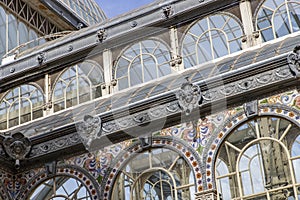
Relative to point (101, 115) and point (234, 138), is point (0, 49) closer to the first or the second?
point (101, 115)

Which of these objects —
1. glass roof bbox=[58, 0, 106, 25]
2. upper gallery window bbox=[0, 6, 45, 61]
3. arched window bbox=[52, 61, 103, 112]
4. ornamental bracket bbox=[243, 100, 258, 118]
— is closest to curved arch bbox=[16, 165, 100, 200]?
arched window bbox=[52, 61, 103, 112]

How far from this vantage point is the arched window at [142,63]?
80.5ft

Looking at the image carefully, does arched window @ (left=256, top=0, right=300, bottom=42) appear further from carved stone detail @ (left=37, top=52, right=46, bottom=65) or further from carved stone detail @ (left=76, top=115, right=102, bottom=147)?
carved stone detail @ (left=37, top=52, right=46, bottom=65)

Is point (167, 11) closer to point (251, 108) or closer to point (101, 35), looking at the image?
point (101, 35)

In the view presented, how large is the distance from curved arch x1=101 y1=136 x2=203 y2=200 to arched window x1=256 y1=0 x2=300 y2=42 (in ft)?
15.0

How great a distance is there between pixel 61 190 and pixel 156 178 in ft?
11.2

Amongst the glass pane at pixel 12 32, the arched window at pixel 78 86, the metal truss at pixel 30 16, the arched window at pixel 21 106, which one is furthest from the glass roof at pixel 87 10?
the arched window at pixel 78 86

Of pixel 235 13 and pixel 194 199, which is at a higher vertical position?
pixel 235 13

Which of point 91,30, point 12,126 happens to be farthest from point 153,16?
point 12,126

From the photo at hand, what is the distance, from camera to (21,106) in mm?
26641

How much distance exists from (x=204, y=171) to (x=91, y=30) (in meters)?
8.40

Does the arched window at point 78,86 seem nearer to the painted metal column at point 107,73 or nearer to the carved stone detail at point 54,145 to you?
the painted metal column at point 107,73

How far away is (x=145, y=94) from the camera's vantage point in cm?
2344

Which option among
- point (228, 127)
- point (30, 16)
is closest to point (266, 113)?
point (228, 127)
